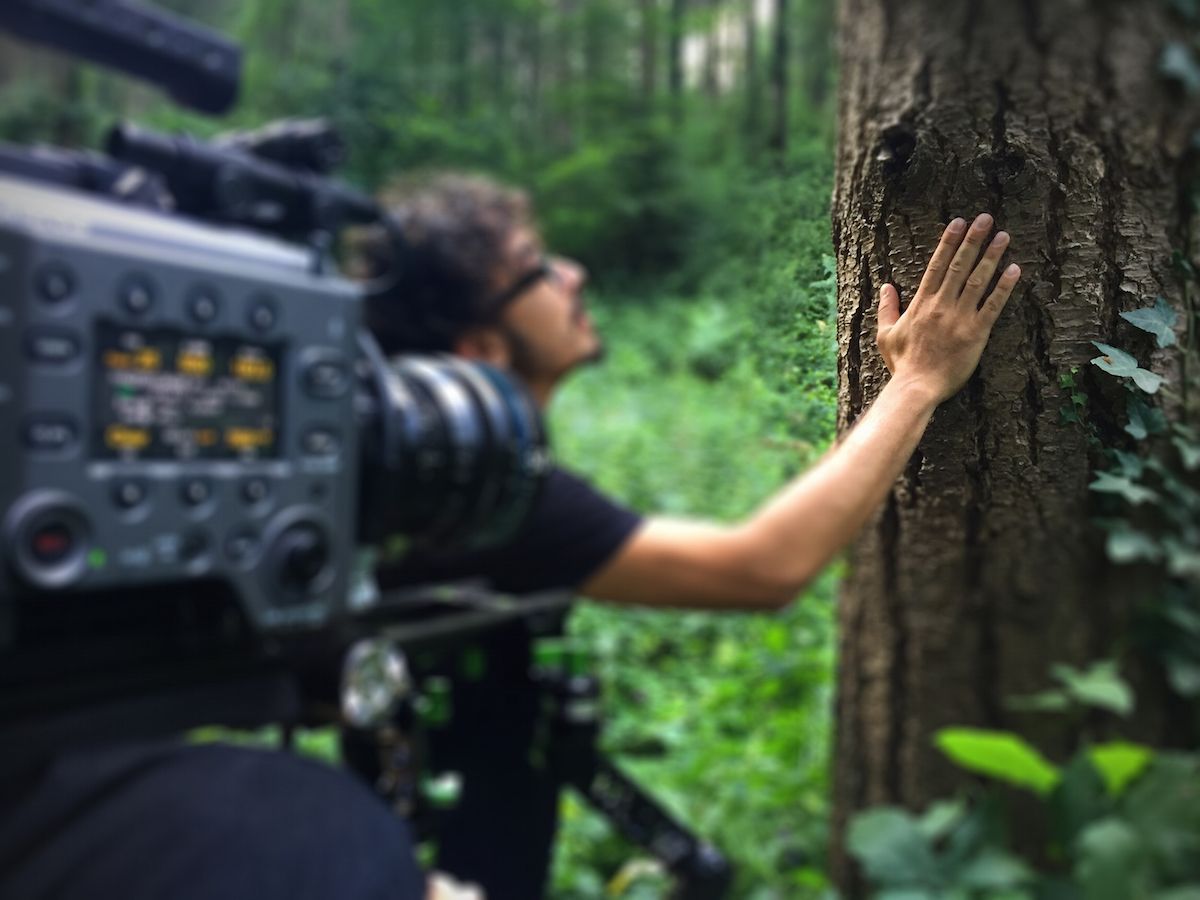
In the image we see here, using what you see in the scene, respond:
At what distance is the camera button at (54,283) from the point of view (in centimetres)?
70

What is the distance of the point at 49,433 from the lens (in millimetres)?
711

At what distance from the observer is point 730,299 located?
526 millimetres

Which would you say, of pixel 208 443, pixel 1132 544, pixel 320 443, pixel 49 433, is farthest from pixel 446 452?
pixel 1132 544

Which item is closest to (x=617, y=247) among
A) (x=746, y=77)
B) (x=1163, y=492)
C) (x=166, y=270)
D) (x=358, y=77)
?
(x=746, y=77)

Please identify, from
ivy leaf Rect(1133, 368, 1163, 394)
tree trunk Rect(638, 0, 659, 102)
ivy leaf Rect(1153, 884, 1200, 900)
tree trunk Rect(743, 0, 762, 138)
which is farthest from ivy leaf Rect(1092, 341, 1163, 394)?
tree trunk Rect(638, 0, 659, 102)

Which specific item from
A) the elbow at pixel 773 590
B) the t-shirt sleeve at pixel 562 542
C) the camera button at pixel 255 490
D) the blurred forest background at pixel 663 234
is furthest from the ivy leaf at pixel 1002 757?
the camera button at pixel 255 490

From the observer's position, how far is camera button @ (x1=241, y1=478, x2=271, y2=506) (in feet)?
2.73

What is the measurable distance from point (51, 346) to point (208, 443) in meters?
0.14

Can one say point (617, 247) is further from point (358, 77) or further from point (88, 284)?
point (358, 77)

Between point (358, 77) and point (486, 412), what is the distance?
3.51 m

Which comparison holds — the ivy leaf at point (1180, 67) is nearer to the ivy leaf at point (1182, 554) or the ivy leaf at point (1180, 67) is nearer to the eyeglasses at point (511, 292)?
the ivy leaf at point (1182, 554)

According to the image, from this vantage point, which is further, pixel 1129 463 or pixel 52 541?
pixel 52 541

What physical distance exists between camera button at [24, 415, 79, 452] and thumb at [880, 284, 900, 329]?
2.12 feet

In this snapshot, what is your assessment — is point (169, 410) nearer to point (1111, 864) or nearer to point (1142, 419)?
point (1142, 419)
